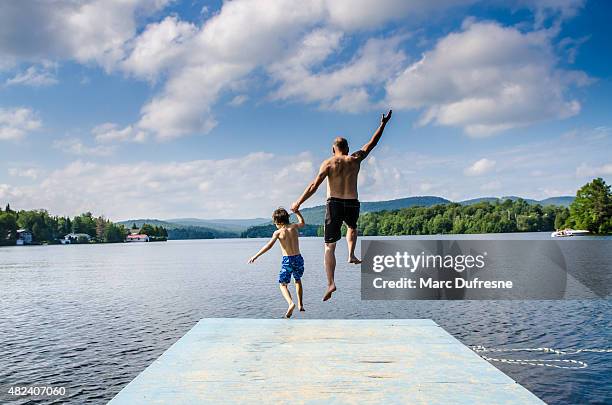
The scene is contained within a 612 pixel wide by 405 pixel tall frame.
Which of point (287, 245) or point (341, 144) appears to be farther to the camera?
point (287, 245)

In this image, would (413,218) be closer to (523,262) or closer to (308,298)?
(523,262)

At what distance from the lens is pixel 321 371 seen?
27.5ft

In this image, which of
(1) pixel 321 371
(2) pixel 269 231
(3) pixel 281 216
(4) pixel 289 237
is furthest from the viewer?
(2) pixel 269 231

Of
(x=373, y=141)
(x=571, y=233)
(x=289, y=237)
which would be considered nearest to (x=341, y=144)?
(x=373, y=141)

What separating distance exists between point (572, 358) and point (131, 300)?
28475 mm

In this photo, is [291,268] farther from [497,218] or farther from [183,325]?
[497,218]

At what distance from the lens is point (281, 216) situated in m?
12.0

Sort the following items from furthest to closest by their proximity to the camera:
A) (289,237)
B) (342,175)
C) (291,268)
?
(291,268) < (289,237) < (342,175)

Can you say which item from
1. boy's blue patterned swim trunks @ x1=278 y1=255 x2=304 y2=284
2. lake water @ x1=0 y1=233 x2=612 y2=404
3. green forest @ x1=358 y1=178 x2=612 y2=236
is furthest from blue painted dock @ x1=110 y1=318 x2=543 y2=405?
green forest @ x1=358 y1=178 x2=612 y2=236

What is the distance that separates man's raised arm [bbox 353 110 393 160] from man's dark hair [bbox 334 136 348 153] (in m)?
0.23

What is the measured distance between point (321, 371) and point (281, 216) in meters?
4.37

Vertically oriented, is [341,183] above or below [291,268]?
above

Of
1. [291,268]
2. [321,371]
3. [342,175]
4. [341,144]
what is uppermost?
[341,144]

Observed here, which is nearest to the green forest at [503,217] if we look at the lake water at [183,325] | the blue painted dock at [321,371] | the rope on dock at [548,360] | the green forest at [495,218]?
the green forest at [495,218]
